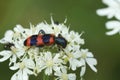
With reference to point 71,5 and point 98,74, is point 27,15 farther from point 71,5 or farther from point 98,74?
point 98,74

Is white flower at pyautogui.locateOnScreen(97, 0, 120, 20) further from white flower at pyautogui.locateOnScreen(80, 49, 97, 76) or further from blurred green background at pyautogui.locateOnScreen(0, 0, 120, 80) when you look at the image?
blurred green background at pyautogui.locateOnScreen(0, 0, 120, 80)

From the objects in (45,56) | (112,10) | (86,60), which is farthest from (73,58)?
(112,10)

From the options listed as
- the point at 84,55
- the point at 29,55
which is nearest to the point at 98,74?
the point at 84,55

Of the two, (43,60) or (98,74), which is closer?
(43,60)

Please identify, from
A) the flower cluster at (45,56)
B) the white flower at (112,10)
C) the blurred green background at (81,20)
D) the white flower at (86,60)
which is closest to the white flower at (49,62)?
the flower cluster at (45,56)

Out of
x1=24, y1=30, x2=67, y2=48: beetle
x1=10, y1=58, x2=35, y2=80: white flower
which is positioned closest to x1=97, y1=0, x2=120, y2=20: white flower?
x1=24, y1=30, x2=67, y2=48: beetle

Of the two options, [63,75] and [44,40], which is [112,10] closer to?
[44,40]
